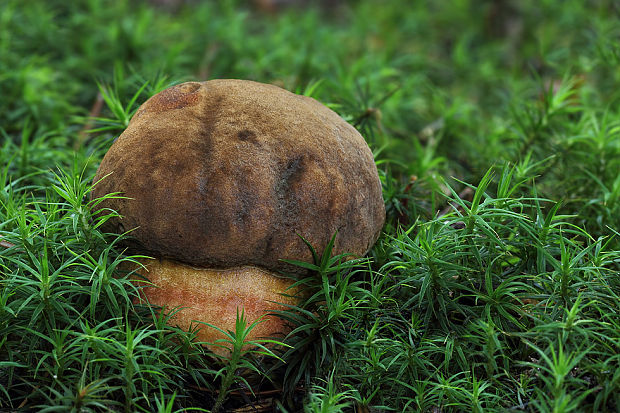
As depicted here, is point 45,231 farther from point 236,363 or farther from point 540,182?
point 540,182

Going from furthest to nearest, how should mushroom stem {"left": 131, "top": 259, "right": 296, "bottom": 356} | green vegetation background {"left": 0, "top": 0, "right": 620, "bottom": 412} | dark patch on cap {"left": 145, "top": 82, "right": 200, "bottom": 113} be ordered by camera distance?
1. dark patch on cap {"left": 145, "top": 82, "right": 200, "bottom": 113}
2. mushroom stem {"left": 131, "top": 259, "right": 296, "bottom": 356}
3. green vegetation background {"left": 0, "top": 0, "right": 620, "bottom": 412}

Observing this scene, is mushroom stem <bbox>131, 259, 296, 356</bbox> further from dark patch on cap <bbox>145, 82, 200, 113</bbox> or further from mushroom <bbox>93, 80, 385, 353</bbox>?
dark patch on cap <bbox>145, 82, 200, 113</bbox>

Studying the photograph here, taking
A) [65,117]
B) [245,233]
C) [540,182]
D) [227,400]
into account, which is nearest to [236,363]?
[227,400]

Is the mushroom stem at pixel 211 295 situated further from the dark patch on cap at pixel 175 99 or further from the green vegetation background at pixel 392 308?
the dark patch on cap at pixel 175 99

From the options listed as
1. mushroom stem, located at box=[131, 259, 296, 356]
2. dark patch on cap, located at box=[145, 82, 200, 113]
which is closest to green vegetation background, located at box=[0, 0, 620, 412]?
mushroom stem, located at box=[131, 259, 296, 356]

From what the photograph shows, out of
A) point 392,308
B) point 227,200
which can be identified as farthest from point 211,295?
point 392,308

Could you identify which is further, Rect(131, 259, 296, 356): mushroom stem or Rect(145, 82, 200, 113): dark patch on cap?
Rect(145, 82, 200, 113): dark patch on cap

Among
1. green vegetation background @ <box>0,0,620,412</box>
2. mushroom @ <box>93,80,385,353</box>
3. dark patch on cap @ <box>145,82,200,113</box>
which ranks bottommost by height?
green vegetation background @ <box>0,0,620,412</box>
